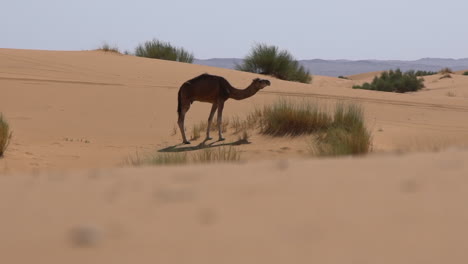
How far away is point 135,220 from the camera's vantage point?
9.82ft

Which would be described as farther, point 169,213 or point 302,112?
point 302,112

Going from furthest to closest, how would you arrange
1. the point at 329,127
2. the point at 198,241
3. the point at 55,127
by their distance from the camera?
the point at 55,127 → the point at 329,127 → the point at 198,241

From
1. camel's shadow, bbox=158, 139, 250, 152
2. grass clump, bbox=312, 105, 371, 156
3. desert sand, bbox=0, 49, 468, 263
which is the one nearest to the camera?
desert sand, bbox=0, 49, 468, 263

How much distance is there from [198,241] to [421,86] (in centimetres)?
3205

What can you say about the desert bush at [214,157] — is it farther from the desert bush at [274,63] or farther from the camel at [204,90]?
the desert bush at [274,63]

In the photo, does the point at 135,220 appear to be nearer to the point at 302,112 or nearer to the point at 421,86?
the point at 302,112

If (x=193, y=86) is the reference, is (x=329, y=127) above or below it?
below

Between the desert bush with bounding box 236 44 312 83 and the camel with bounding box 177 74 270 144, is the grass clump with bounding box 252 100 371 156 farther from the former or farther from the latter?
the desert bush with bounding box 236 44 312 83

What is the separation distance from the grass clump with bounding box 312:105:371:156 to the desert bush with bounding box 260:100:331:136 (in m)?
0.32

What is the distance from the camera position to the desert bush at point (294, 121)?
12.1m

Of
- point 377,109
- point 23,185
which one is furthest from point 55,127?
point 23,185

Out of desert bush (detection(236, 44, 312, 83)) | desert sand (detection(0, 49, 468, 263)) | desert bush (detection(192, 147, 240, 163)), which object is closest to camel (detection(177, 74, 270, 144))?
desert bush (detection(192, 147, 240, 163))

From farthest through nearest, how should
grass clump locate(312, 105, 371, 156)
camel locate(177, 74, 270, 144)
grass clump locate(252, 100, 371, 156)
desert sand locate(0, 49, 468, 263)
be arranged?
camel locate(177, 74, 270, 144) → grass clump locate(252, 100, 371, 156) → grass clump locate(312, 105, 371, 156) → desert sand locate(0, 49, 468, 263)

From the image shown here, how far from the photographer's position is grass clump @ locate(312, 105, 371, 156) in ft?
28.0
